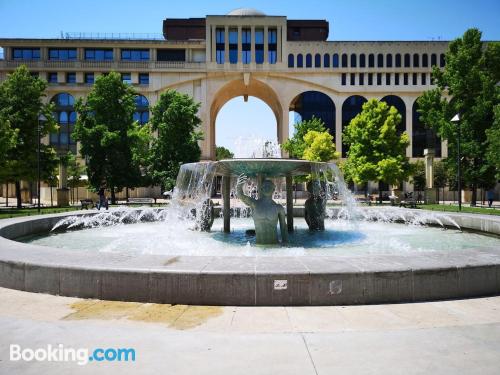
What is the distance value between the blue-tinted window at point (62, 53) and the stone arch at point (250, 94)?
21.7 metres

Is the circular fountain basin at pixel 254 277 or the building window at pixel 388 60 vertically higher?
the building window at pixel 388 60

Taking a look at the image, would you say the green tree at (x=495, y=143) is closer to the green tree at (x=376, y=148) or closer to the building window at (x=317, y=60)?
the green tree at (x=376, y=148)

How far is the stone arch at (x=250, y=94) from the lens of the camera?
199 feet

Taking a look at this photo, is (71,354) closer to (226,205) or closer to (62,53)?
(226,205)

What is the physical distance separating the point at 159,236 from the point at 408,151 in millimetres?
54713

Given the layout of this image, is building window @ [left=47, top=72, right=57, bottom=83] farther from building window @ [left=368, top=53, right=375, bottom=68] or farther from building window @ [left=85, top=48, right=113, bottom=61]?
building window @ [left=368, top=53, right=375, bottom=68]

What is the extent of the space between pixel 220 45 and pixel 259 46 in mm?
5594

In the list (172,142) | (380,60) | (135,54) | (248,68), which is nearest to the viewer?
(172,142)

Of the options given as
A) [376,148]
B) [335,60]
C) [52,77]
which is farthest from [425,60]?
[52,77]

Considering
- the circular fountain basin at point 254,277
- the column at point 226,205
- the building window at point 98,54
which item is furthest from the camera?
the building window at point 98,54

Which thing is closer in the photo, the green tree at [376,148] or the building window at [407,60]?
the green tree at [376,148]

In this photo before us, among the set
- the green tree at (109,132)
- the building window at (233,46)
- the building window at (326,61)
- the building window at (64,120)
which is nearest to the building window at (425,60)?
the building window at (326,61)

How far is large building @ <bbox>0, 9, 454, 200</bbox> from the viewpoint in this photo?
5916 cm

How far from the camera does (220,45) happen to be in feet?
197
